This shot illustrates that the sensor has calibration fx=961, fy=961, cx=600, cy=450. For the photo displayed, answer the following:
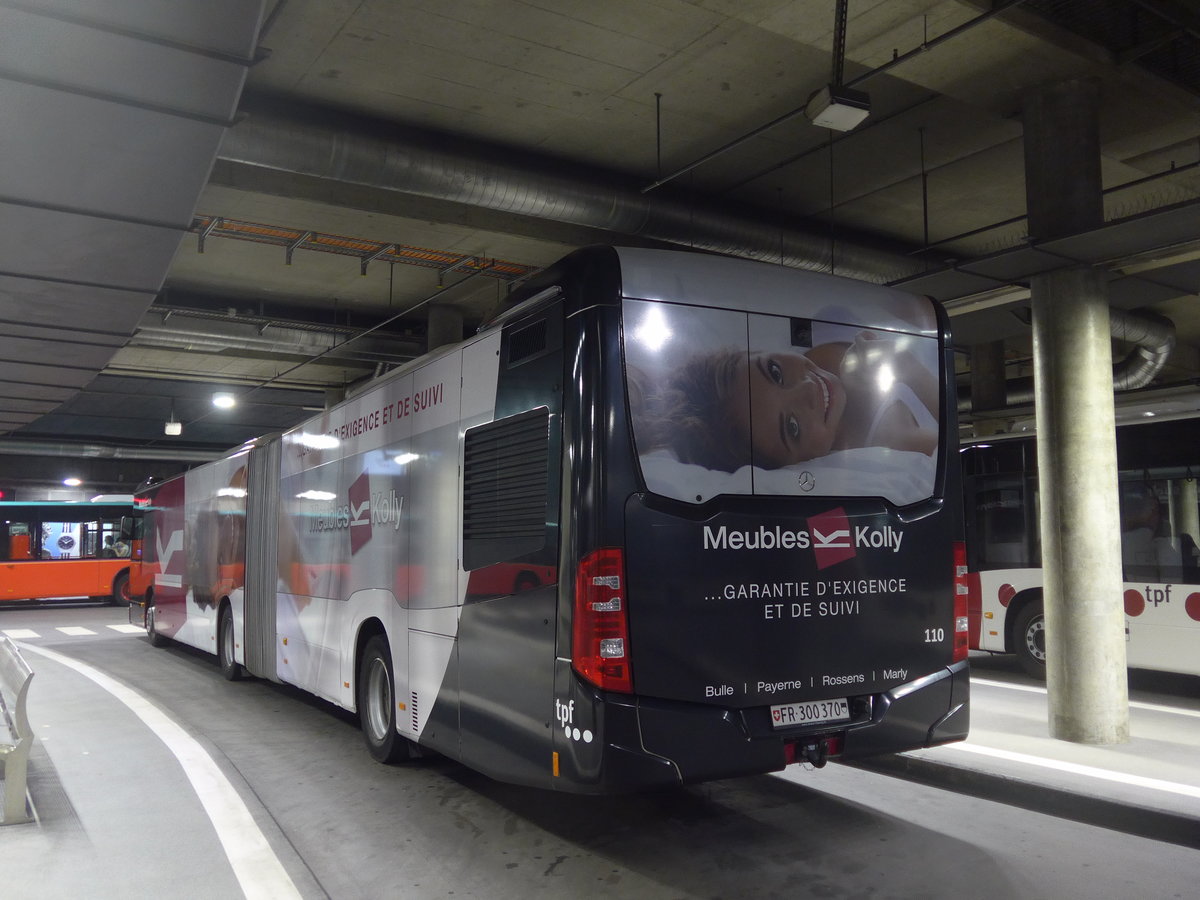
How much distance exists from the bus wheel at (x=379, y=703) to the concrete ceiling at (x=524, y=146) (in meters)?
3.49

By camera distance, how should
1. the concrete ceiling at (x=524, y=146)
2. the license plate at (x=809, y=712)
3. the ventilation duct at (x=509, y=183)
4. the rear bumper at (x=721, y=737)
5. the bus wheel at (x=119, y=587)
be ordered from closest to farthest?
1. the rear bumper at (x=721, y=737)
2. the license plate at (x=809, y=712)
3. the concrete ceiling at (x=524, y=146)
4. the ventilation duct at (x=509, y=183)
5. the bus wheel at (x=119, y=587)

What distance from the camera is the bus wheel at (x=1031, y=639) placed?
12.0 metres

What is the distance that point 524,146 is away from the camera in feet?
35.6

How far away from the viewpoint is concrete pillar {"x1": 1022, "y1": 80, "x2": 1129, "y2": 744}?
792 cm

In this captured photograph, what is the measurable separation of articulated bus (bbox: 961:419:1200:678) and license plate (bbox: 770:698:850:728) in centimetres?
697

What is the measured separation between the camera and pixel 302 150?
9148 millimetres

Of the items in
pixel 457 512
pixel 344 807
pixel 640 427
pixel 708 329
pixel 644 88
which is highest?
pixel 644 88

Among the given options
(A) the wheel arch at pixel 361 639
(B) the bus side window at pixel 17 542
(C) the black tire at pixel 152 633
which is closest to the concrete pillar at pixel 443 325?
(C) the black tire at pixel 152 633

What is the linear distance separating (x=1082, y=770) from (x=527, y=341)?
16.5 feet

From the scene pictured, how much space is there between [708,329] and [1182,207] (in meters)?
4.28

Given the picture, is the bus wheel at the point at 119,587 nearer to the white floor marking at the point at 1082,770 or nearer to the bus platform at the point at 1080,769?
the bus platform at the point at 1080,769

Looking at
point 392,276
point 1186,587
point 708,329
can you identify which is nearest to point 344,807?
point 708,329

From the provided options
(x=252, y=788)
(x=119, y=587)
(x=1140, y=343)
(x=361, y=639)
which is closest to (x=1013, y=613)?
(x=1140, y=343)

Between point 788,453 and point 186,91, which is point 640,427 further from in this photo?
point 186,91
